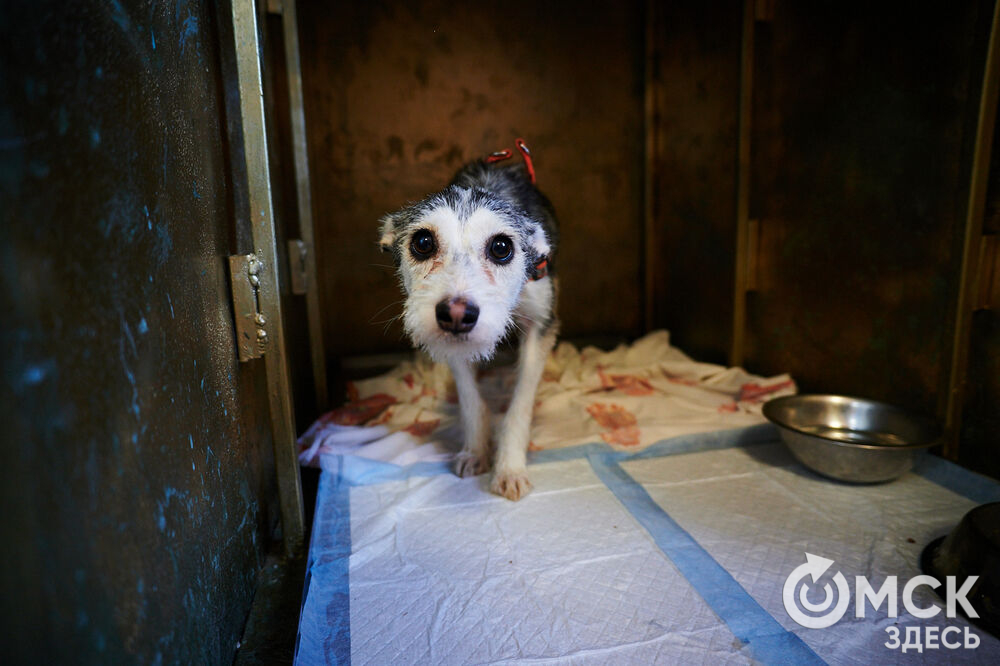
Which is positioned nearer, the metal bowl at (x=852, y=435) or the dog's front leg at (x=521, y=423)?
the metal bowl at (x=852, y=435)

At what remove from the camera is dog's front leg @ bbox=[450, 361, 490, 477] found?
220 centimetres

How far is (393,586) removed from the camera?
1.54m

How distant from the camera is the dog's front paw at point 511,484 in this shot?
6.51 feet

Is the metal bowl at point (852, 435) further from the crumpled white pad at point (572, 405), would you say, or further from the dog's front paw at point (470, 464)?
the dog's front paw at point (470, 464)

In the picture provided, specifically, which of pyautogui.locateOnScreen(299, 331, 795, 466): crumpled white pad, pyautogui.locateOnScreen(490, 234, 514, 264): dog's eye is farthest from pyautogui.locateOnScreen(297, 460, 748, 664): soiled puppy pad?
pyautogui.locateOnScreen(490, 234, 514, 264): dog's eye

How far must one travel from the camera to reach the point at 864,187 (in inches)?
94.8

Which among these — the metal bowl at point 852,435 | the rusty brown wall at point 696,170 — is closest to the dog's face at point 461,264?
the metal bowl at point 852,435

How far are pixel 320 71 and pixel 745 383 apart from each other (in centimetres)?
311

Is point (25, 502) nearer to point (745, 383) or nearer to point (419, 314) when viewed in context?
point (419, 314)

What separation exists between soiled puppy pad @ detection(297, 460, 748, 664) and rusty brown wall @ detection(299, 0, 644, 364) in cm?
203

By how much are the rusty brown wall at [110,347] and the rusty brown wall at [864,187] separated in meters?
2.44

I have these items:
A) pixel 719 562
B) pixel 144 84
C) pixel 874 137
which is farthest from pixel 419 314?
pixel 874 137
